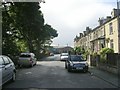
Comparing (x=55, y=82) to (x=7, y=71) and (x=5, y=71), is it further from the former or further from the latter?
(x=5, y=71)

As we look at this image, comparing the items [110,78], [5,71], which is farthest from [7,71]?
[110,78]

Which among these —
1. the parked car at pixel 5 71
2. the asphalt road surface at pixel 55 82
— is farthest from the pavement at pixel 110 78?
the parked car at pixel 5 71

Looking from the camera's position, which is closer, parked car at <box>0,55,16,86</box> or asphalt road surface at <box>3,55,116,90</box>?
parked car at <box>0,55,16,86</box>

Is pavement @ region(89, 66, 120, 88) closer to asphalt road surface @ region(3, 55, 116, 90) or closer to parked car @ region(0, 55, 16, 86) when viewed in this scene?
asphalt road surface @ region(3, 55, 116, 90)

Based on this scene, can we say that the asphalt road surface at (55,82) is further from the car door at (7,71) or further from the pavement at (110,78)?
the car door at (7,71)

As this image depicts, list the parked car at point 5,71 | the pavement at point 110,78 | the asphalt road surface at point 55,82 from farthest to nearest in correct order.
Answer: the pavement at point 110,78
the asphalt road surface at point 55,82
the parked car at point 5,71

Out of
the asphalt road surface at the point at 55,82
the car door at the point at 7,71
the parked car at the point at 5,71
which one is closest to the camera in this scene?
the parked car at the point at 5,71

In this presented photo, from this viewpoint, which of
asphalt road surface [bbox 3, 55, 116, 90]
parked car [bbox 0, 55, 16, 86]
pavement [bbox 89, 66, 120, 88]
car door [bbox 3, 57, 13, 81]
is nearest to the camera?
parked car [bbox 0, 55, 16, 86]

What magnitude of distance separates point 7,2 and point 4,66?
1083 centimetres

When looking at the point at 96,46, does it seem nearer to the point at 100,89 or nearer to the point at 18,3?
the point at 18,3

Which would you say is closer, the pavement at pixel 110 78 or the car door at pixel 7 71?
the car door at pixel 7 71

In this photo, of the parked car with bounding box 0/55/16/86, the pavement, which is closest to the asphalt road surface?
the pavement

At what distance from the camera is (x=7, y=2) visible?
75.5ft

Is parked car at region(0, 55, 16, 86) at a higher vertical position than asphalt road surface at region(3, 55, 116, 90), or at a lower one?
higher
